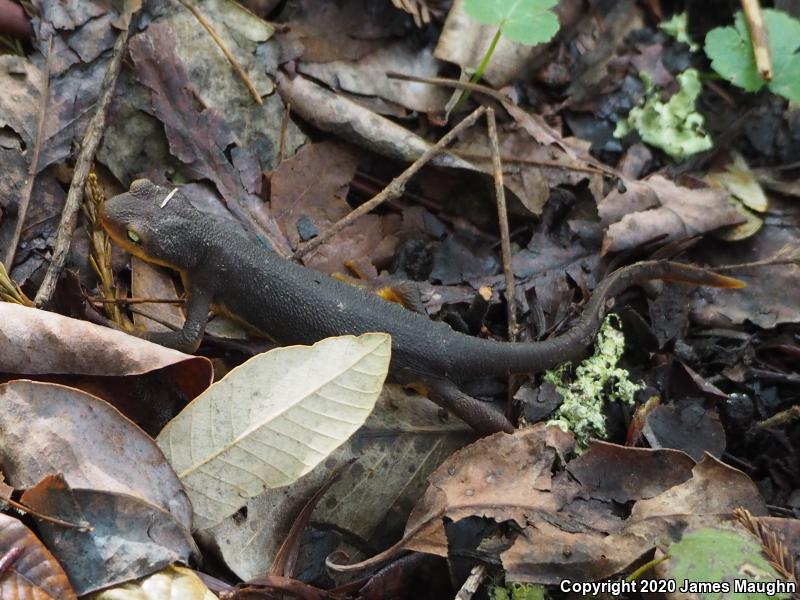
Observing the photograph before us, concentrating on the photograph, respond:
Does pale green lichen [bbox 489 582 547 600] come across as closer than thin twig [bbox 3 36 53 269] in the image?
Yes

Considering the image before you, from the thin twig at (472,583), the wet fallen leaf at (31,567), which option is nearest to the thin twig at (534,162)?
the thin twig at (472,583)

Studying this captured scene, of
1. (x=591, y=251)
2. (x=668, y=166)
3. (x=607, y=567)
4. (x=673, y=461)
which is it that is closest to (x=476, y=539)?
(x=607, y=567)

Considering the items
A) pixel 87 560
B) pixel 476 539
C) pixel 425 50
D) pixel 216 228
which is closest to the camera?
pixel 87 560

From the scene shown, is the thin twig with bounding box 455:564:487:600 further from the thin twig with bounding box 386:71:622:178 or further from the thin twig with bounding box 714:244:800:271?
the thin twig with bounding box 386:71:622:178

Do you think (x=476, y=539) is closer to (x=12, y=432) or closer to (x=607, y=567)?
(x=607, y=567)

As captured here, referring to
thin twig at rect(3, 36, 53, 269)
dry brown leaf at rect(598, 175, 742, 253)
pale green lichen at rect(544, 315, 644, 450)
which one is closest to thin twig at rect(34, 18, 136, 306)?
thin twig at rect(3, 36, 53, 269)

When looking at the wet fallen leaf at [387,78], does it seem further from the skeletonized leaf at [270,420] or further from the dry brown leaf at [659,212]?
the skeletonized leaf at [270,420]
